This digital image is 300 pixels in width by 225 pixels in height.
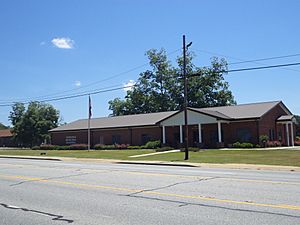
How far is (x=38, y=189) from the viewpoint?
12.6m

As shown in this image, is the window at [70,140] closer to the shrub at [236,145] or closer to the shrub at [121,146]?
the shrub at [121,146]

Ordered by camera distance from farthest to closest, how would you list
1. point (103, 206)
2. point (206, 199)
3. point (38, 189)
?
point (38, 189), point (206, 199), point (103, 206)

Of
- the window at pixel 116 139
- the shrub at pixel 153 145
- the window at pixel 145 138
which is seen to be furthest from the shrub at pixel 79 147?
the shrub at pixel 153 145

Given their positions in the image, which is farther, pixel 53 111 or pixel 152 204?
pixel 53 111

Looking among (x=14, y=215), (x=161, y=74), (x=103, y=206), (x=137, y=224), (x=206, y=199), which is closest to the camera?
(x=137, y=224)

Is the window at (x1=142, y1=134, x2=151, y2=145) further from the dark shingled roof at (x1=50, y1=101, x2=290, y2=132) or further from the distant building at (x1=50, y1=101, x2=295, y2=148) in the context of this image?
the dark shingled roof at (x1=50, y1=101, x2=290, y2=132)

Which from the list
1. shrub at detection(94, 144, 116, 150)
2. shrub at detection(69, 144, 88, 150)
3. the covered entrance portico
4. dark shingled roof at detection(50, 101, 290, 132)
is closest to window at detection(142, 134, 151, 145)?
dark shingled roof at detection(50, 101, 290, 132)

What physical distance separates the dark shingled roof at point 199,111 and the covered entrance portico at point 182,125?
0.61m

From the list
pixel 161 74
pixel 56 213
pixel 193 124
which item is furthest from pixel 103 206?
pixel 161 74

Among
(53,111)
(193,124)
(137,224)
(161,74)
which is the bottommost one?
(137,224)

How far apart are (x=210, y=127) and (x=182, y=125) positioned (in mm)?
3255

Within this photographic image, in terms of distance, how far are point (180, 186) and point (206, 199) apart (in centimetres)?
275

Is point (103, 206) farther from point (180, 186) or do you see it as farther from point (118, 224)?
point (180, 186)

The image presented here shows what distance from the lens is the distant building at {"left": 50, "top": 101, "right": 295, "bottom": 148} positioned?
42.9m
